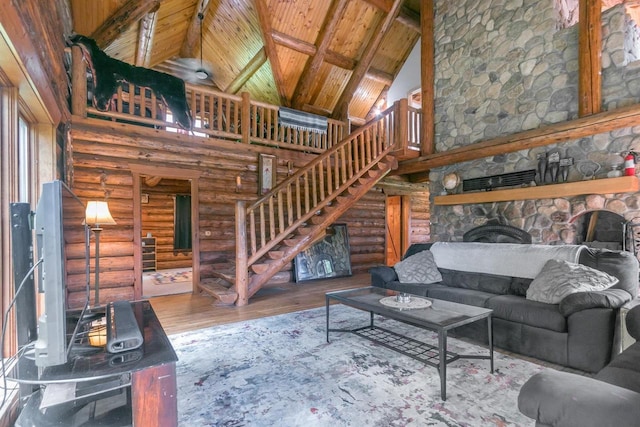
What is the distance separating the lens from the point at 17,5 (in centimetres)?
173

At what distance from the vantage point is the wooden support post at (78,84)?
420 cm

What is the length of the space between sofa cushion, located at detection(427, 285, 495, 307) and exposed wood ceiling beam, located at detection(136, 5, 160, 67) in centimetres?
618

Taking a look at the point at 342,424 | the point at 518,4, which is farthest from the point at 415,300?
the point at 518,4

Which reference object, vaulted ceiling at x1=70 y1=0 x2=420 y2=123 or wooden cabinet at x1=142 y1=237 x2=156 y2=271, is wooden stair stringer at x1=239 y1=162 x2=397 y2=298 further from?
wooden cabinet at x1=142 y1=237 x2=156 y2=271

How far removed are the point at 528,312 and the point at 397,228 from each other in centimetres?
629

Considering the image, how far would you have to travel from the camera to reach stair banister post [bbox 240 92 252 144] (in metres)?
5.61

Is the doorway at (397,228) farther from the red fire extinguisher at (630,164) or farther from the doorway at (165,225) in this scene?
the doorway at (165,225)

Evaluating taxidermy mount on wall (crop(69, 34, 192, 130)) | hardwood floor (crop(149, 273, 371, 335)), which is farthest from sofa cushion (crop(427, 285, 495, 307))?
taxidermy mount on wall (crop(69, 34, 192, 130))

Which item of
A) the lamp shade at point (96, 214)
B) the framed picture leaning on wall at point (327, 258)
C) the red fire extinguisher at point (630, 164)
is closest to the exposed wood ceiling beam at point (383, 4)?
the framed picture leaning on wall at point (327, 258)

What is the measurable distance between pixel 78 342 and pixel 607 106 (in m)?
5.85

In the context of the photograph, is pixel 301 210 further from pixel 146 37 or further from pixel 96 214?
pixel 146 37

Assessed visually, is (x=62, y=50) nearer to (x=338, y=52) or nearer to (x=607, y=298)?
(x=338, y=52)

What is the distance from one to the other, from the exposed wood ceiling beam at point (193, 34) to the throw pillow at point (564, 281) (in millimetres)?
7378

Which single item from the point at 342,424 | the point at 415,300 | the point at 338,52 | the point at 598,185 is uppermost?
the point at 338,52
